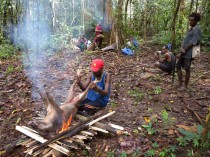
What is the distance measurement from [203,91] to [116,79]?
241 centimetres

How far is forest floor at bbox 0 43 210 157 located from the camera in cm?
390

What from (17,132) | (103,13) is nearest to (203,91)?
(17,132)

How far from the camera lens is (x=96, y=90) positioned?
14.1 feet

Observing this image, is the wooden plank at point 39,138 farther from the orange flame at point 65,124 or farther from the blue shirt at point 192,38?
the blue shirt at point 192,38

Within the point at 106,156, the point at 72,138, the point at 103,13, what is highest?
the point at 103,13

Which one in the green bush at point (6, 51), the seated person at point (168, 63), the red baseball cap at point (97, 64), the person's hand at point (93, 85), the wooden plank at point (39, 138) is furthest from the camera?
the green bush at point (6, 51)

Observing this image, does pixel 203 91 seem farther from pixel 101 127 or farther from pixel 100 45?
pixel 100 45

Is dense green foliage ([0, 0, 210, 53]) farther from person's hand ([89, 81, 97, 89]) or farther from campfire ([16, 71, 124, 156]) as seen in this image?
campfire ([16, 71, 124, 156])

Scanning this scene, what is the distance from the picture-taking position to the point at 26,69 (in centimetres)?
802

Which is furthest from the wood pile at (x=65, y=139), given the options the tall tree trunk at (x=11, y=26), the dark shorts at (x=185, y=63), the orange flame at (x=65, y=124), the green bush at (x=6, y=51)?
the tall tree trunk at (x=11, y=26)

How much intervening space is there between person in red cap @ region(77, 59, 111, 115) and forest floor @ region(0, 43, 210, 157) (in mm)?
438

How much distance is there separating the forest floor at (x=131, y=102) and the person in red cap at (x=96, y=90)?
1.44 feet

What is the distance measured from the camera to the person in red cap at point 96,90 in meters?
4.38

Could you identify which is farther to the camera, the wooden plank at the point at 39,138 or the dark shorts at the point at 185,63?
the dark shorts at the point at 185,63
